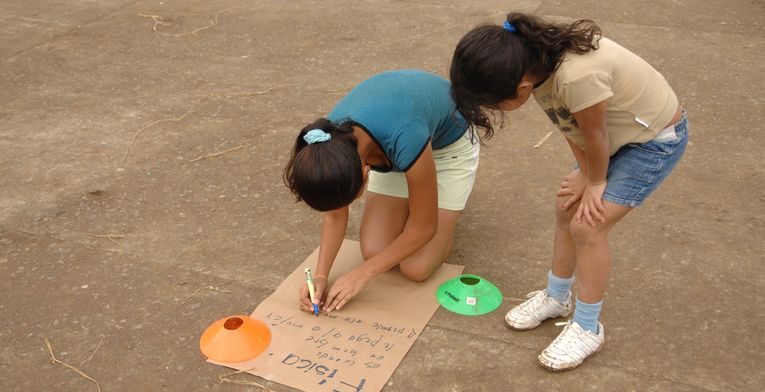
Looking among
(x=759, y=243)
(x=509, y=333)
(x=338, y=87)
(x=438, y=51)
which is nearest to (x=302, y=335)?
(x=509, y=333)

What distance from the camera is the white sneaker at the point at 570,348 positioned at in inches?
87.9

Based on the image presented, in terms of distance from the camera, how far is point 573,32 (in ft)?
6.46

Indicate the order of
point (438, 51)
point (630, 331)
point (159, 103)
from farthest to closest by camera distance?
1. point (438, 51)
2. point (159, 103)
3. point (630, 331)

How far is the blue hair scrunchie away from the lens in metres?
2.11

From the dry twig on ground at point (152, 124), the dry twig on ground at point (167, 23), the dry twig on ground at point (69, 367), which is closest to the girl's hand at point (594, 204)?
the dry twig on ground at point (69, 367)

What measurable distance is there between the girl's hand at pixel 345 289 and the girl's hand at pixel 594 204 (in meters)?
0.75

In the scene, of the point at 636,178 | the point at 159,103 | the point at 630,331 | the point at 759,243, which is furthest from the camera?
the point at 159,103

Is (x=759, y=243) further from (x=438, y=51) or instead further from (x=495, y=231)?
(x=438, y=51)

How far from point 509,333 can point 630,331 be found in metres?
0.37

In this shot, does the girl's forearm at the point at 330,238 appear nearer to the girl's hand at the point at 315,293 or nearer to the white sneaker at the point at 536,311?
the girl's hand at the point at 315,293

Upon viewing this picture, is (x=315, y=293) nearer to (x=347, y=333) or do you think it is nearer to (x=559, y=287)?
(x=347, y=333)

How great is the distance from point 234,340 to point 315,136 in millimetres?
696

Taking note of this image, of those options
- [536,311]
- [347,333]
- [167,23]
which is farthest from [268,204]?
[167,23]

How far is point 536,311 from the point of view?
7.95ft
